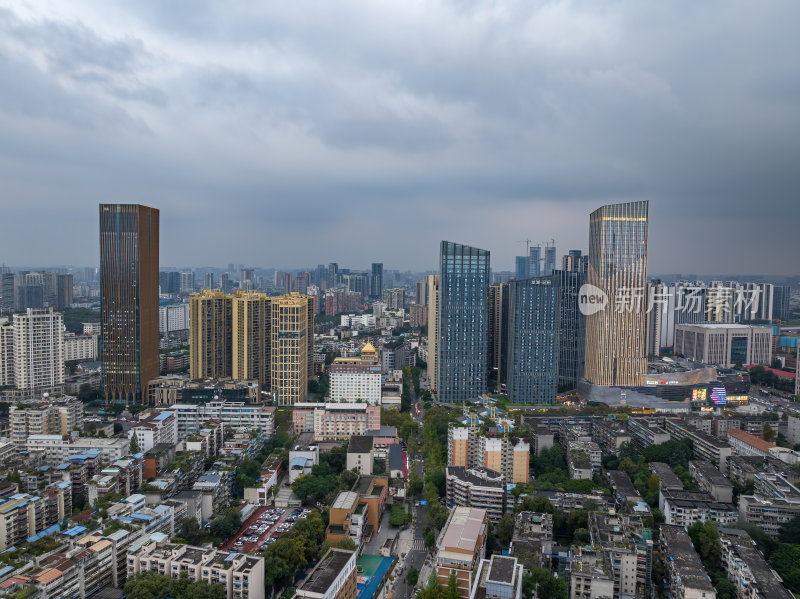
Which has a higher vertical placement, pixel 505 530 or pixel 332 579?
pixel 332 579

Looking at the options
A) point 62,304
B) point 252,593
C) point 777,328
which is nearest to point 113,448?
point 252,593

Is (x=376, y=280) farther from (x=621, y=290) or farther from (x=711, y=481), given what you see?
(x=711, y=481)

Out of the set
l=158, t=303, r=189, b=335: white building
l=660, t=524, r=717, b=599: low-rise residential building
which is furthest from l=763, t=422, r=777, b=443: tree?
l=158, t=303, r=189, b=335: white building

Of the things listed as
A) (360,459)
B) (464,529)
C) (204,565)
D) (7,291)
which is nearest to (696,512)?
(464,529)

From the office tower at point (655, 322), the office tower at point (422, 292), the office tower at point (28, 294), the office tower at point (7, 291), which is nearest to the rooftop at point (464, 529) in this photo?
the office tower at point (655, 322)

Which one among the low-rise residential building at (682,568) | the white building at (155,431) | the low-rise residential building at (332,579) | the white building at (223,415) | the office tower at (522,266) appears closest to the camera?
the low-rise residential building at (332,579)

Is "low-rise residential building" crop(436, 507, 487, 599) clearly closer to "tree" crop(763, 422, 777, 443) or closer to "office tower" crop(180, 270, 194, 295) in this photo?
"tree" crop(763, 422, 777, 443)

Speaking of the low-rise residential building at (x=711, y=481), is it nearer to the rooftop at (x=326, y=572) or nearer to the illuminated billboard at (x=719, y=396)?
the rooftop at (x=326, y=572)
